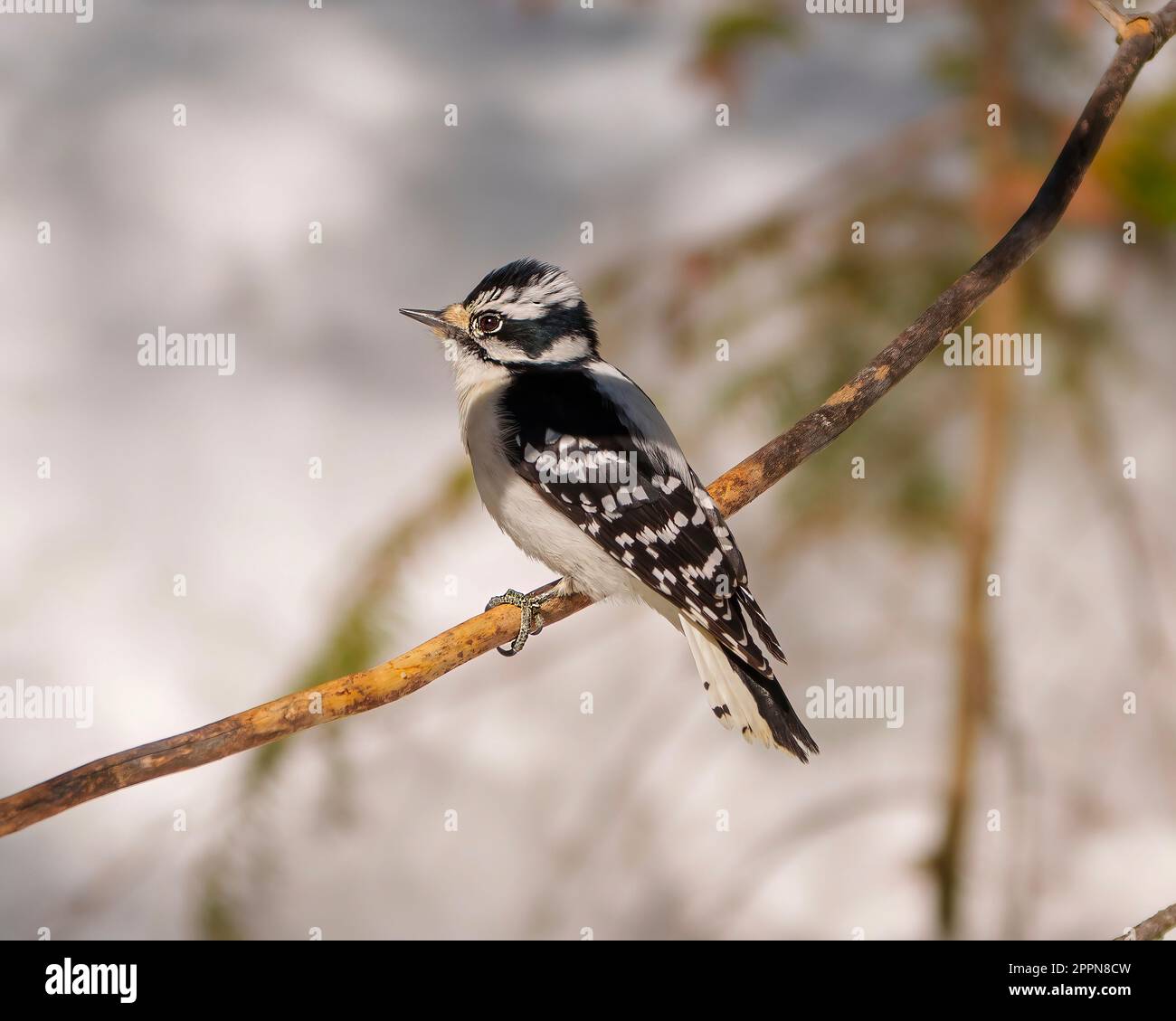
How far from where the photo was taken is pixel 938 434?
165cm

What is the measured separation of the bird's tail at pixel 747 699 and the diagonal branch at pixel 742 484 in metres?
0.11

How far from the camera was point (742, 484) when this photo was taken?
33.4 inches

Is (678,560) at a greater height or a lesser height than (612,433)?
lesser

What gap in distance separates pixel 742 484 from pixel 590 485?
124mm

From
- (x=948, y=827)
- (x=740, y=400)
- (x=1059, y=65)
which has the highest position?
(x=1059, y=65)

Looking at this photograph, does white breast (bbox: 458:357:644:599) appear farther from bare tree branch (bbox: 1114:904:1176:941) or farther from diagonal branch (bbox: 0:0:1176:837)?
bare tree branch (bbox: 1114:904:1176:941)

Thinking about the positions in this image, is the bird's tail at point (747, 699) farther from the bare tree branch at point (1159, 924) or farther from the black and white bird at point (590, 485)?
the bare tree branch at point (1159, 924)

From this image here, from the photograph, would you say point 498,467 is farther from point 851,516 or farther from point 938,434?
point 938,434

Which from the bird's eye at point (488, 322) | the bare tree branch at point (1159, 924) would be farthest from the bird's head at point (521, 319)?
the bare tree branch at point (1159, 924)

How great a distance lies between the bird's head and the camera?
955mm

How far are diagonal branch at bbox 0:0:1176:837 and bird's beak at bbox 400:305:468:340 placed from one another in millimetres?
281

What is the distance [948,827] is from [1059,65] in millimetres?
1071

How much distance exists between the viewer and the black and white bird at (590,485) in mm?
823

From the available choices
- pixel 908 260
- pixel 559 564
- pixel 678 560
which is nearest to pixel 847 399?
pixel 678 560
